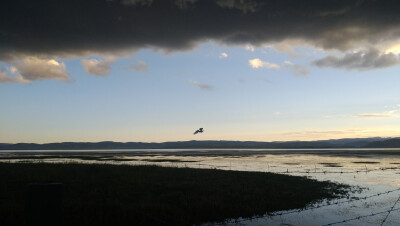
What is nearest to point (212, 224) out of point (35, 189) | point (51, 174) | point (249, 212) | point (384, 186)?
point (249, 212)

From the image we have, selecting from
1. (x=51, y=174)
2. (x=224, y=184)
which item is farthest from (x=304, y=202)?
(x=51, y=174)

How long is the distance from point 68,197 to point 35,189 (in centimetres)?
1518

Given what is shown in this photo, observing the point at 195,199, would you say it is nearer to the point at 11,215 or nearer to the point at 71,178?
the point at 11,215

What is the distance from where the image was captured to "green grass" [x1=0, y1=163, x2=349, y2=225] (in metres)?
17.1

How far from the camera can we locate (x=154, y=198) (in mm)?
22078

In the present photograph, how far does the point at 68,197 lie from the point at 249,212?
11533mm

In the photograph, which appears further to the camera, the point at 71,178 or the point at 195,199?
the point at 71,178

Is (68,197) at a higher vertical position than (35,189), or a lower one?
lower

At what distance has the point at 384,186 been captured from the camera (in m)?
32.1

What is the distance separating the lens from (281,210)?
68.6 feet

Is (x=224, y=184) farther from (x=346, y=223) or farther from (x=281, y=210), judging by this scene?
(x=346, y=223)

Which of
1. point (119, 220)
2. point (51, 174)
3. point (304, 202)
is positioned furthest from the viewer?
point (51, 174)

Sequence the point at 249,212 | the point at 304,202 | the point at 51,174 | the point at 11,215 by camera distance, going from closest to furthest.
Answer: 1. the point at 11,215
2. the point at 249,212
3. the point at 304,202
4. the point at 51,174

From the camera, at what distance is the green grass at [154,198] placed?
17.1m
